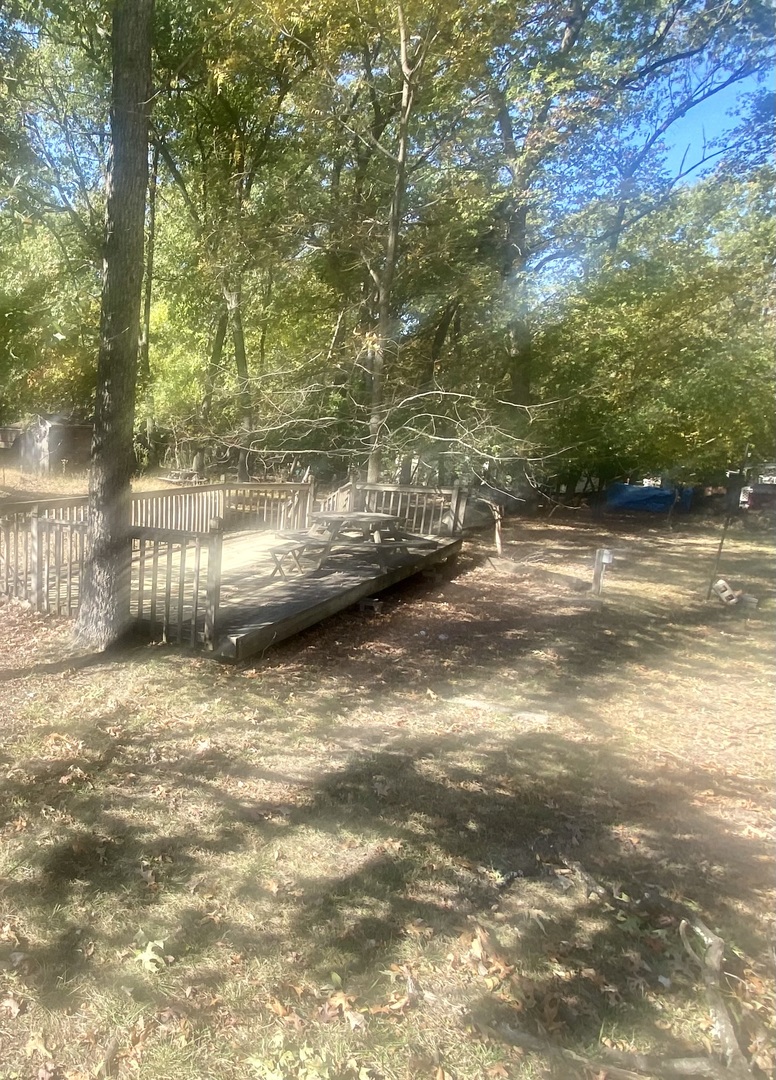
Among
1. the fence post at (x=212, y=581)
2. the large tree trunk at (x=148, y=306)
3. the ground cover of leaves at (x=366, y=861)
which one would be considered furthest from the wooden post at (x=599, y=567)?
the large tree trunk at (x=148, y=306)

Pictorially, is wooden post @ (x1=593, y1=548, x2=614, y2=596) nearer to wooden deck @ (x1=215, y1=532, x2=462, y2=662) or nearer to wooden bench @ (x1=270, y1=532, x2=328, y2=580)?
wooden deck @ (x1=215, y1=532, x2=462, y2=662)

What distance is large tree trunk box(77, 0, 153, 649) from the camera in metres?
5.17

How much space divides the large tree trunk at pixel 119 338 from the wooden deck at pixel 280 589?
1024 millimetres

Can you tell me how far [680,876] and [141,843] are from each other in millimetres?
2567

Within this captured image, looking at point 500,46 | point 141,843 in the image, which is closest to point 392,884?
point 141,843

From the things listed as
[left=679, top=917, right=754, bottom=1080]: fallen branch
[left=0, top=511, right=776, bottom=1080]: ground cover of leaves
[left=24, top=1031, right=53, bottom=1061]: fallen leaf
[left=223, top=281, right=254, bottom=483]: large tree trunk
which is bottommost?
[left=24, top=1031, right=53, bottom=1061]: fallen leaf

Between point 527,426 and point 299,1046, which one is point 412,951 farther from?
point 527,426

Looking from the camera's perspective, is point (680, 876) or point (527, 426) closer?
point (680, 876)

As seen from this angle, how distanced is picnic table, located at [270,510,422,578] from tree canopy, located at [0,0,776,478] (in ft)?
5.38

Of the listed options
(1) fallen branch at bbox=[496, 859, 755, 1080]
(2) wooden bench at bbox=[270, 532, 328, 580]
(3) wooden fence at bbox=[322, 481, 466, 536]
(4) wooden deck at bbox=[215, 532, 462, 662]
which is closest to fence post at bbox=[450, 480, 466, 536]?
(3) wooden fence at bbox=[322, 481, 466, 536]

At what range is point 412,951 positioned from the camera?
257 cm

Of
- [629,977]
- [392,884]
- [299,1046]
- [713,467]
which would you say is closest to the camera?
[299,1046]

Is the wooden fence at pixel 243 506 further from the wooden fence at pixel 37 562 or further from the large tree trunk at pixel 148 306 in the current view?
the wooden fence at pixel 37 562

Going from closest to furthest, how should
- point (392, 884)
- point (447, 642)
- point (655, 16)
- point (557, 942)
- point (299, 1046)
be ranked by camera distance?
point (299, 1046)
point (557, 942)
point (392, 884)
point (447, 642)
point (655, 16)
